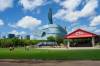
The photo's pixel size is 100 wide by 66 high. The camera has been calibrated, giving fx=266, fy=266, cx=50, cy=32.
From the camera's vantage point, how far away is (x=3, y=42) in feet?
444

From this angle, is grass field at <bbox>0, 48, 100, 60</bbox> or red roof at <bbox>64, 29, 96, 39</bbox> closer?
grass field at <bbox>0, 48, 100, 60</bbox>

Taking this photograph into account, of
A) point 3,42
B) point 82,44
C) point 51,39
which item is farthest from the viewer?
point 51,39

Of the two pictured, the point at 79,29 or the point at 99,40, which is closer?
the point at 79,29

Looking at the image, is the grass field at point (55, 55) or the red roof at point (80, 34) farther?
the red roof at point (80, 34)

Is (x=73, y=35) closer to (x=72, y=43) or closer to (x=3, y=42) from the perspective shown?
(x=72, y=43)

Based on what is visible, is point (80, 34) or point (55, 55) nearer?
point (55, 55)

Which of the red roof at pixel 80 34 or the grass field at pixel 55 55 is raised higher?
the red roof at pixel 80 34

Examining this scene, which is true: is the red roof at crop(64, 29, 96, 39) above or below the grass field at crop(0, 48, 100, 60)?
above

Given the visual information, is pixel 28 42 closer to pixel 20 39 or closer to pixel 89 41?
A: pixel 20 39

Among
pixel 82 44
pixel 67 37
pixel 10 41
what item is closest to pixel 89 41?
pixel 82 44

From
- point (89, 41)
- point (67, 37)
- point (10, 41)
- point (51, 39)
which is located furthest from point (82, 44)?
point (51, 39)

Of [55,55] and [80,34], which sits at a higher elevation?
[80,34]

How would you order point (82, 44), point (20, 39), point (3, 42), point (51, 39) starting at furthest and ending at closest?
point (51, 39)
point (20, 39)
point (3, 42)
point (82, 44)

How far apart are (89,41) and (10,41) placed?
44.9 m
